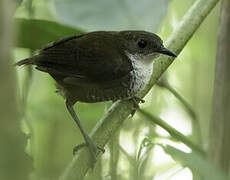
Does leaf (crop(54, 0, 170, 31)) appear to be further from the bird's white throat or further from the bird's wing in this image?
the bird's white throat

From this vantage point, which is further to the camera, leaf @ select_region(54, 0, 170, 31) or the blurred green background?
leaf @ select_region(54, 0, 170, 31)

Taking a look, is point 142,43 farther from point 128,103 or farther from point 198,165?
point 198,165

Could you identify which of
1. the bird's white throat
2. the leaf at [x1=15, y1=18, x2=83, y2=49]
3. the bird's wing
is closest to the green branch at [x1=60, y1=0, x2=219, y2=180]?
the bird's white throat

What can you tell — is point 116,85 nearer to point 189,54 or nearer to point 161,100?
point 161,100

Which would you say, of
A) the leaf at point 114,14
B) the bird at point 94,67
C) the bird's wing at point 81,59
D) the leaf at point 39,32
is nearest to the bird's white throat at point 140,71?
the bird at point 94,67

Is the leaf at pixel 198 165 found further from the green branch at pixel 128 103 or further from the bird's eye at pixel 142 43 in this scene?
the bird's eye at pixel 142 43

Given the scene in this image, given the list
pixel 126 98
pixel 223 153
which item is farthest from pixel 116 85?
pixel 223 153
